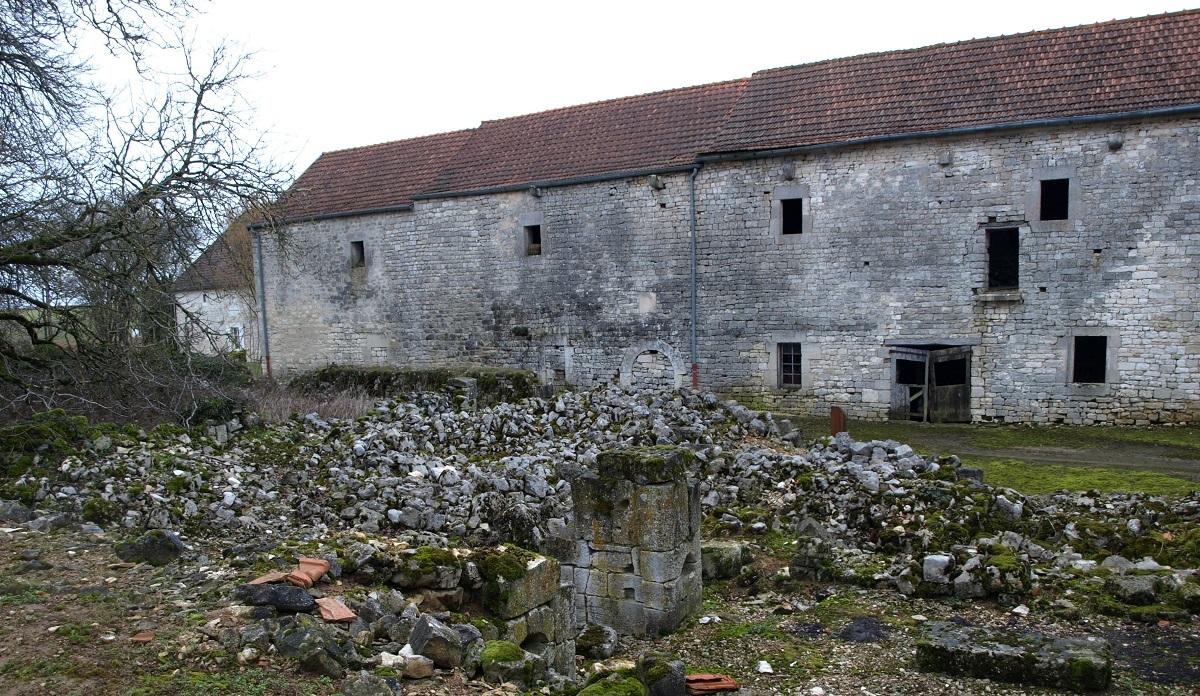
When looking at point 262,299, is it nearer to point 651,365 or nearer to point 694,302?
point 651,365

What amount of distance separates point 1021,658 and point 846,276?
12.2 metres

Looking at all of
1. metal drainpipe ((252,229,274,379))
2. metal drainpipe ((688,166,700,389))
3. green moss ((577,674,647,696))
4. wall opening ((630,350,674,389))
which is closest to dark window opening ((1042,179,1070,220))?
metal drainpipe ((688,166,700,389))

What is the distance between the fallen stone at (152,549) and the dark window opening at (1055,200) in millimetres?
15809

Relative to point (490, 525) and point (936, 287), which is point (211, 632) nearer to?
point (490, 525)

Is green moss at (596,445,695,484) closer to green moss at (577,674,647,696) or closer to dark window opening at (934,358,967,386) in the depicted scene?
green moss at (577,674,647,696)

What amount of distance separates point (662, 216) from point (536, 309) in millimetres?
4114

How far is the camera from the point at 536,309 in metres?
20.1

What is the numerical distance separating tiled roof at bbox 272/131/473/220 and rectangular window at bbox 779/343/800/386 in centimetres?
1093

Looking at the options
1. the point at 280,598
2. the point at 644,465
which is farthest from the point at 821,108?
the point at 280,598

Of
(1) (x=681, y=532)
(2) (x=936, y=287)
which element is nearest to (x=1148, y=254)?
(2) (x=936, y=287)

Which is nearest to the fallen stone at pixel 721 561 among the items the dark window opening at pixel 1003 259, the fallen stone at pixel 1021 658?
the fallen stone at pixel 1021 658

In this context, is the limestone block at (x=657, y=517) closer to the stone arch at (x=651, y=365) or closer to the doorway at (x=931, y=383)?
the doorway at (x=931, y=383)

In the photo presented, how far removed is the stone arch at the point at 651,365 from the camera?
18375 mm

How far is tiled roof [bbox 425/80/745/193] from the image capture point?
735 inches
